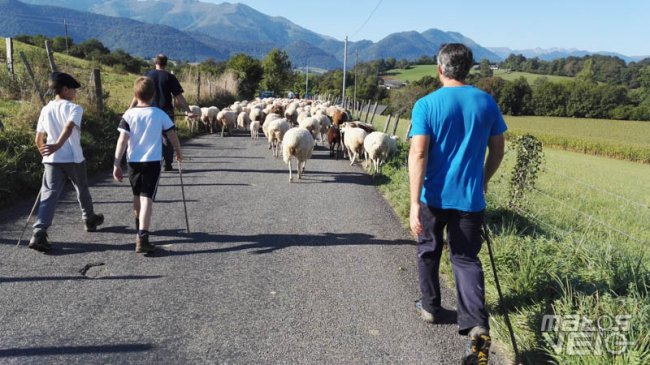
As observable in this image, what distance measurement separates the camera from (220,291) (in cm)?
440

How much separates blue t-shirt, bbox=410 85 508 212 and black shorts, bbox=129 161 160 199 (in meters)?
3.30

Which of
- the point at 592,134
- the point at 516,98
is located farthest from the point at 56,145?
the point at 516,98

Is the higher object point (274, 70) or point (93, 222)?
point (274, 70)

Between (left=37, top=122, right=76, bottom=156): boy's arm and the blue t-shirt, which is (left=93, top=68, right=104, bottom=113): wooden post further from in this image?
the blue t-shirt

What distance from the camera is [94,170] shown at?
379 inches

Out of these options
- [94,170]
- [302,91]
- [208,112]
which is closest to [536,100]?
[302,91]

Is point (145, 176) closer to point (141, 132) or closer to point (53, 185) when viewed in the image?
point (141, 132)

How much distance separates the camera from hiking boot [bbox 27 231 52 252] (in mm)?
5066

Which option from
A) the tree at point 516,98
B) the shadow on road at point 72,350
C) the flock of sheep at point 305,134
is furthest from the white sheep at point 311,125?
the tree at point 516,98

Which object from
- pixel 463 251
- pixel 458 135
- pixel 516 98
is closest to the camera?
pixel 458 135

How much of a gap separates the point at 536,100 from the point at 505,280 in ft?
227

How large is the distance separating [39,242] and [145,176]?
1.39m

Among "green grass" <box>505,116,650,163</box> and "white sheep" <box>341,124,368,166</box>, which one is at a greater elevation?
"white sheep" <box>341,124,368,166</box>

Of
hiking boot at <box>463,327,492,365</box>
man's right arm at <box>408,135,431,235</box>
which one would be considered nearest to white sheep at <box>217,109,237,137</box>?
man's right arm at <box>408,135,431,235</box>
